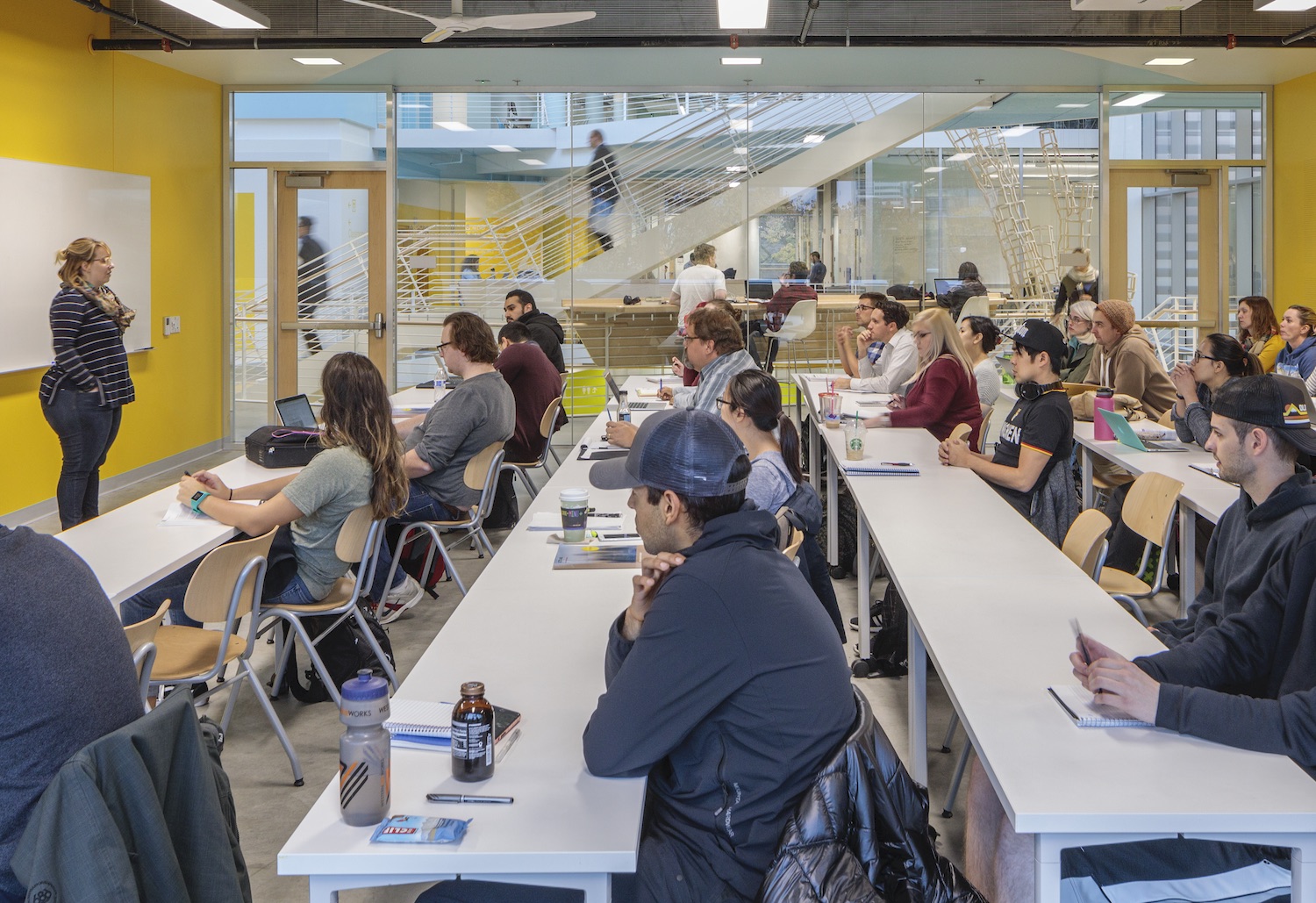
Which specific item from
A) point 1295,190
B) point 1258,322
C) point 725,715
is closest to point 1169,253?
point 1295,190

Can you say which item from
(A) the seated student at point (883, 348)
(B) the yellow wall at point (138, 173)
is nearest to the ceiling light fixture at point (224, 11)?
(B) the yellow wall at point (138, 173)

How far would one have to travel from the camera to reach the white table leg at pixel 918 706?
3.13 m

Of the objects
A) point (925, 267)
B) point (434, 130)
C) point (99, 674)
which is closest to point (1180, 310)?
point (925, 267)

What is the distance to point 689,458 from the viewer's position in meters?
2.04

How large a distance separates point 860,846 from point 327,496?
257 cm

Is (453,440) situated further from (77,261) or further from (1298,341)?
(1298,341)

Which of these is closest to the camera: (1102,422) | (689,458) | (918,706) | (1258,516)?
(689,458)

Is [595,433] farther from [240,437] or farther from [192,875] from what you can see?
[240,437]

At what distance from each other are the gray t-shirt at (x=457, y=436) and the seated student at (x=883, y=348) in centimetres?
305

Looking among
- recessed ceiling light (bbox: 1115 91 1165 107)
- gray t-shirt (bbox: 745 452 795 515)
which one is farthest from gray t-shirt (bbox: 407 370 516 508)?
recessed ceiling light (bbox: 1115 91 1165 107)

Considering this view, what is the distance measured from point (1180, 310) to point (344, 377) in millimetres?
9008

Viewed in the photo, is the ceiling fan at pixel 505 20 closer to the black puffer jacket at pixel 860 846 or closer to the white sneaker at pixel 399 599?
the white sneaker at pixel 399 599

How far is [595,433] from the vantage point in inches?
238

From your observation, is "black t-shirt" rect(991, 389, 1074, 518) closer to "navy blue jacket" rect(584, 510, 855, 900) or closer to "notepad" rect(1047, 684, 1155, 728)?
"notepad" rect(1047, 684, 1155, 728)
